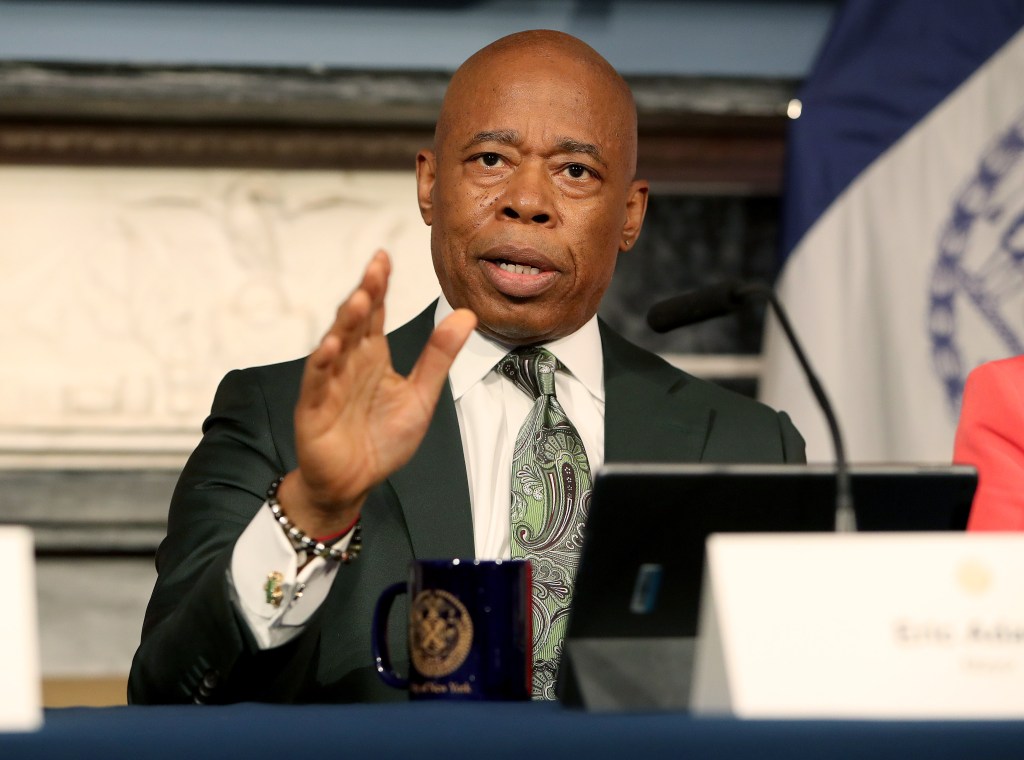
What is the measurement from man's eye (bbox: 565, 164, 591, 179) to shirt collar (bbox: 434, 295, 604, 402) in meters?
0.18

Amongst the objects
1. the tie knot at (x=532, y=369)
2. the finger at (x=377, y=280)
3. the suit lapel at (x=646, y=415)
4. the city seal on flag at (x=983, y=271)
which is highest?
the city seal on flag at (x=983, y=271)

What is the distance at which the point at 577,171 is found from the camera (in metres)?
1.64

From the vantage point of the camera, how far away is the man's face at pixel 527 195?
1596 millimetres

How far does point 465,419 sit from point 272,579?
1.46 feet

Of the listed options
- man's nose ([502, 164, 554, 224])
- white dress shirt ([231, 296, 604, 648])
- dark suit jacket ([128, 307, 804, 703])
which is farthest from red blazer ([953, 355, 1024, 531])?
man's nose ([502, 164, 554, 224])

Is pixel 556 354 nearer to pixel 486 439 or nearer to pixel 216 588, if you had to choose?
pixel 486 439

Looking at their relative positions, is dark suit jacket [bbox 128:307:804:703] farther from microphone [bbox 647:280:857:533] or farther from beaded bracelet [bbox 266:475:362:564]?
microphone [bbox 647:280:857:533]

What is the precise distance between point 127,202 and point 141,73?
263 mm

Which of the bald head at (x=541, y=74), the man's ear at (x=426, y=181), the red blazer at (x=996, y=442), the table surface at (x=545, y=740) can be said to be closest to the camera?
the table surface at (x=545, y=740)

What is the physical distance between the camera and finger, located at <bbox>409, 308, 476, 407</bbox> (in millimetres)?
1123

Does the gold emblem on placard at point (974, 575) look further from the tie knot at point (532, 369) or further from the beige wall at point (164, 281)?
the beige wall at point (164, 281)

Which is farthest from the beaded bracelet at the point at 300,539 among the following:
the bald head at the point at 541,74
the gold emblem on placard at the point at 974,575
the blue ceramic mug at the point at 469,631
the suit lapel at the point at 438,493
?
the bald head at the point at 541,74

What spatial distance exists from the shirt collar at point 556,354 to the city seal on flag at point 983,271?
1015 mm

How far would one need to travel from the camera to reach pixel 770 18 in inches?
106
